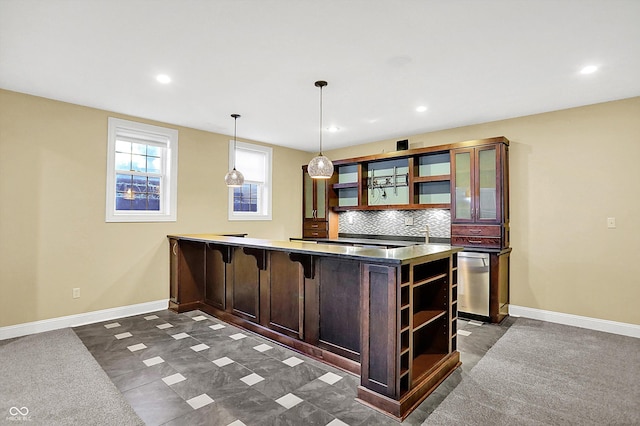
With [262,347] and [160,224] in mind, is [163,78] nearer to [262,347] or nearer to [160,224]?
[160,224]

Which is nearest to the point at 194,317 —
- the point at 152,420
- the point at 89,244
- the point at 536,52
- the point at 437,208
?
the point at 89,244

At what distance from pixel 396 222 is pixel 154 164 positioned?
403cm

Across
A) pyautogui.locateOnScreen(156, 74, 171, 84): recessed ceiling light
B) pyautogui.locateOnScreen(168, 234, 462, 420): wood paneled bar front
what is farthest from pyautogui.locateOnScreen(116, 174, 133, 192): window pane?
pyautogui.locateOnScreen(156, 74, 171, 84): recessed ceiling light

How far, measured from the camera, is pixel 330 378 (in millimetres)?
2719

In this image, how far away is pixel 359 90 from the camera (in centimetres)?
378

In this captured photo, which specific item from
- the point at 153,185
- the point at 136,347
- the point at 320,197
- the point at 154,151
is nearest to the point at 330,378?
the point at 136,347

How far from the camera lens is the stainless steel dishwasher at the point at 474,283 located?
4.29 metres

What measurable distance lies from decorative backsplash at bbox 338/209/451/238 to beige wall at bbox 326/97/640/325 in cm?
101

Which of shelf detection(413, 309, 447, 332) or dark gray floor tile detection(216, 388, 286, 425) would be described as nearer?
dark gray floor tile detection(216, 388, 286, 425)

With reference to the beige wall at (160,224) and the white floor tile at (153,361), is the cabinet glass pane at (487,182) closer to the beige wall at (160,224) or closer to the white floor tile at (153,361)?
the beige wall at (160,224)

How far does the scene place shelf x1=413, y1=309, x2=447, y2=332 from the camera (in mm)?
2520

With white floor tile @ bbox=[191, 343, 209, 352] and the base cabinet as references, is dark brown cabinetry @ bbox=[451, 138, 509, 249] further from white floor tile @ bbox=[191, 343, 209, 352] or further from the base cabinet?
white floor tile @ bbox=[191, 343, 209, 352]

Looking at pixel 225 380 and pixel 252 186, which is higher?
pixel 252 186

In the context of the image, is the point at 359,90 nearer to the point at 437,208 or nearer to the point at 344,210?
the point at 437,208
